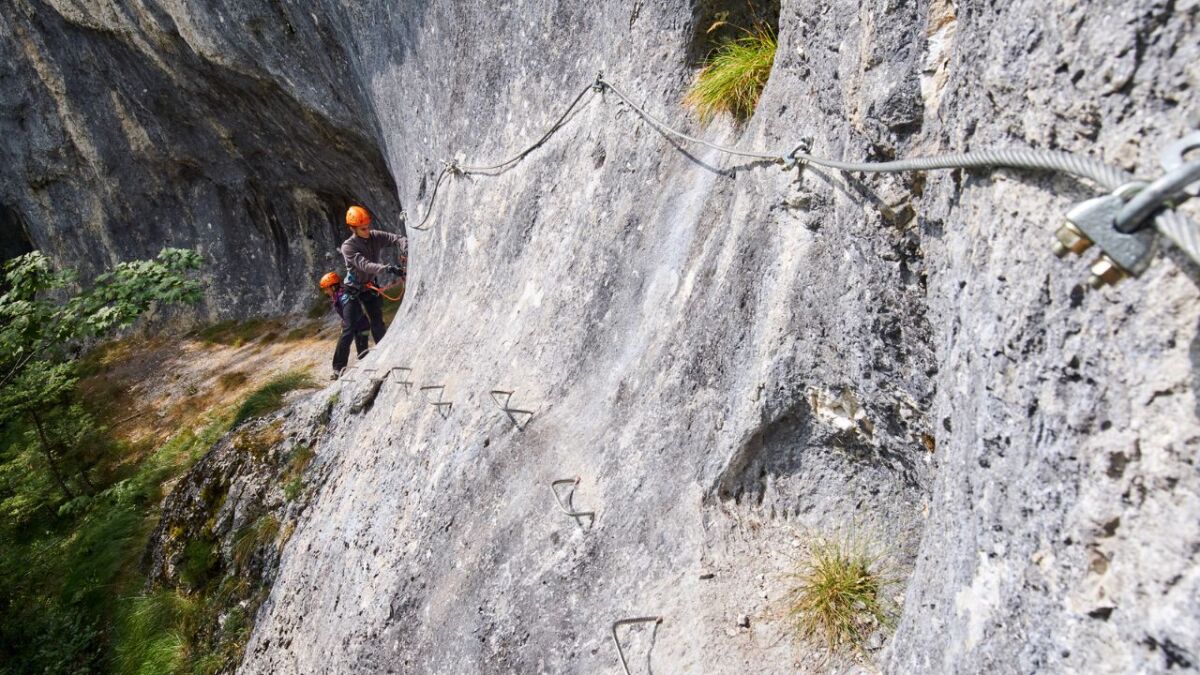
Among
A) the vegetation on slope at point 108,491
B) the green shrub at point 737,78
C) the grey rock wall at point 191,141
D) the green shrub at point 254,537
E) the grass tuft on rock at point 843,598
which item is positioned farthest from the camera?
the grey rock wall at point 191,141

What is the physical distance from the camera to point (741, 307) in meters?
3.88

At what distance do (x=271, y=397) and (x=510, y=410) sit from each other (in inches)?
300

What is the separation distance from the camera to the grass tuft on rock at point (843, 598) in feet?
10.0

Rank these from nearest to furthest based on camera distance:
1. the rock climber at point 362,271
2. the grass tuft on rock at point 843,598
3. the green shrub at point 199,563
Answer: the grass tuft on rock at point 843,598 < the green shrub at point 199,563 < the rock climber at point 362,271

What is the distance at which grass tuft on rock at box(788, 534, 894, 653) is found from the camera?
3.05 meters

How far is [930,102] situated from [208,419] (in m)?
14.2

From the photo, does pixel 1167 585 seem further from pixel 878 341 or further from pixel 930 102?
pixel 930 102

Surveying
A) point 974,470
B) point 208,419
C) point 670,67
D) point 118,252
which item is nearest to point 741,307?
point 974,470

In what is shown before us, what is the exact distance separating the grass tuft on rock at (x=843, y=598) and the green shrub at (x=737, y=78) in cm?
272

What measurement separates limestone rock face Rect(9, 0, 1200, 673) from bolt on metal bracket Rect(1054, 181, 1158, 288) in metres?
0.04

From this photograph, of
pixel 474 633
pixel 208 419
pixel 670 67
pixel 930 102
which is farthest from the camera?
pixel 208 419

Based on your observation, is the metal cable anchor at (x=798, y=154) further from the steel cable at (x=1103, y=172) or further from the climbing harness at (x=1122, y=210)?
the climbing harness at (x=1122, y=210)

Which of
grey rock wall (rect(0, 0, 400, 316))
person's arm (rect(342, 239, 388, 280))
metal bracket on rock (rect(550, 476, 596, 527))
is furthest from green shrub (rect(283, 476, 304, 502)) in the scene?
grey rock wall (rect(0, 0, 400, 316))

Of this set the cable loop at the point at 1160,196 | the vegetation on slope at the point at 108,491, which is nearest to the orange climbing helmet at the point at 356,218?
the vegetation on slope at the point at 108,491
